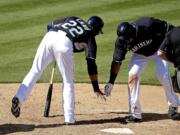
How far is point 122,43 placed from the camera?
7367 millimetres

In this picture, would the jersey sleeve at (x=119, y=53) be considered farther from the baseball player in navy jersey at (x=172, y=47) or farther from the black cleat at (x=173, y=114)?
the black cleat at (x=173, y=114)

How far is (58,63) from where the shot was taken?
7238 mm

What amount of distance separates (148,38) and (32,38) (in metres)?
6.79

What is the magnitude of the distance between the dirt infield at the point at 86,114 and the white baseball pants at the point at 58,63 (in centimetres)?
41

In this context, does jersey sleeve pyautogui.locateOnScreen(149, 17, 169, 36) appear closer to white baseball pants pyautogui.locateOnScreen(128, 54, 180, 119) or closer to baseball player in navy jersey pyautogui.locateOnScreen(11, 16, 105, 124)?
white baseball pants pyautogui.locateOnScreen(128, 54, 180, 119)

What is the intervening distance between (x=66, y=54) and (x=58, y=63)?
8.1 inches

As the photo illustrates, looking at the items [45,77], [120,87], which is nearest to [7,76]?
[45,77]

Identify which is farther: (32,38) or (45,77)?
(32,38)

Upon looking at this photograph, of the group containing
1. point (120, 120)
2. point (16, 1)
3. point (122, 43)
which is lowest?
point (120, 120)

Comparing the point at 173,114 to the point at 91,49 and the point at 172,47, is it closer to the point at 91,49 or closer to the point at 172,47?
the point at 172,47

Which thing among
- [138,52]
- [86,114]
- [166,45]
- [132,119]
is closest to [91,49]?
[138,52]

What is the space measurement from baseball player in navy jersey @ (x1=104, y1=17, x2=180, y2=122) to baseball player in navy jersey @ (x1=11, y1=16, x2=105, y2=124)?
1.23 ft

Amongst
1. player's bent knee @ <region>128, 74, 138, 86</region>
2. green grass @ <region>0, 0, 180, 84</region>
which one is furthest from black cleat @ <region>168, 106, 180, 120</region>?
green grass @ <region>0, 0, 180, 84</region>

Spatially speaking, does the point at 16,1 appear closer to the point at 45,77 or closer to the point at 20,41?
the point at 20,41
